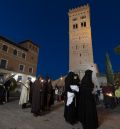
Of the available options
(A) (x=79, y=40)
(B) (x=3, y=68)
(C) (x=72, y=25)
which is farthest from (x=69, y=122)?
(C) (x=72, y=25)

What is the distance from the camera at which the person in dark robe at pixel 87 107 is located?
15.4ft

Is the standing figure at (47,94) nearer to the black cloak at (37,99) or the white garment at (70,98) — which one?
the black cloak at (37,99)

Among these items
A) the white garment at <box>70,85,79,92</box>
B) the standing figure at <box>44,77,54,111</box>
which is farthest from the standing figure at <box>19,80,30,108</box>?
the white garment at <box>70,85,79,92</box>

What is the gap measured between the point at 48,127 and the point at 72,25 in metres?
46.7

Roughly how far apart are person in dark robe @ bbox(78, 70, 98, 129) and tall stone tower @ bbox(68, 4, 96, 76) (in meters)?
33.6

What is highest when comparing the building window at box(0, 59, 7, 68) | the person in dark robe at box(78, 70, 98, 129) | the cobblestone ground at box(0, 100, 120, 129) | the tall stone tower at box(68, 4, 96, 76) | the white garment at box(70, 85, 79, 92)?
the tall stone tower at box(68, 4, 96, 76)

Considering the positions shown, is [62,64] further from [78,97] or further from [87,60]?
[78,97]

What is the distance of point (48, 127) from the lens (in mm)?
4797

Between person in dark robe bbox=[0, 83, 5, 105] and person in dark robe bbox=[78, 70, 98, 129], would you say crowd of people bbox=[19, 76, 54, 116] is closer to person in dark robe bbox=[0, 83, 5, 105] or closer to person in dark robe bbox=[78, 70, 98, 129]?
person in dark robe bbox=[0, 83, 5, 105]

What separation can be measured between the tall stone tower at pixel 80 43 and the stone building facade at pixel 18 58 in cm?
1282

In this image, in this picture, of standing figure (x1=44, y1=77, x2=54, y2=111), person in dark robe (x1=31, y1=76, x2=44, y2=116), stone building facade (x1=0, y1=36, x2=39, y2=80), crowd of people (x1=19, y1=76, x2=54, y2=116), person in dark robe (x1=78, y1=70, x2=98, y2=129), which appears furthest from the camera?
stone building facade (x1=0, y1=36, x2=39, y2=80)

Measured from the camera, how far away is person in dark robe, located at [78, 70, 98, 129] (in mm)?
4695

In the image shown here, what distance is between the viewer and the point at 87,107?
481 cm

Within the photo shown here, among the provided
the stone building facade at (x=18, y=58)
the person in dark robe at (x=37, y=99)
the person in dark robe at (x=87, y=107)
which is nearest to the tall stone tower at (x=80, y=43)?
the stone building facade at (x=18, y=58)
